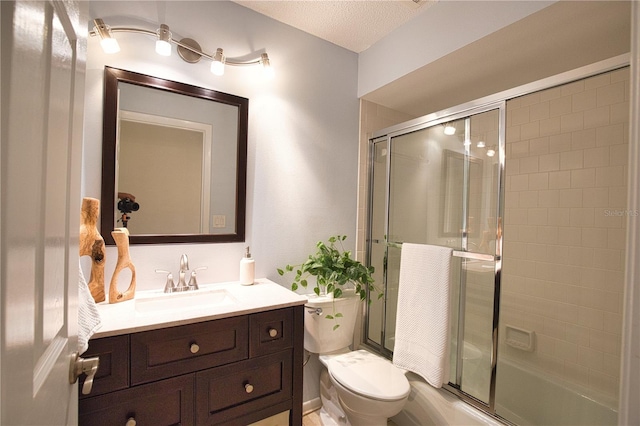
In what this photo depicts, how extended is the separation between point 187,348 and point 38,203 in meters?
0.90

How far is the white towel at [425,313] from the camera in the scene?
158cm

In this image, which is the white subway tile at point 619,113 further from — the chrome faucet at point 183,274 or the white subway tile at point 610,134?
the chrome faucet at point 183,274

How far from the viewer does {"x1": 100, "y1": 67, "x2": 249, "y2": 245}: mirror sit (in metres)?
1.39

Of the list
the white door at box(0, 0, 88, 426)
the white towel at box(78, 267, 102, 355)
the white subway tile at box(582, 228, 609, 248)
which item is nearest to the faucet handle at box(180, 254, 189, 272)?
the white towel at box(78, 267, 102, 355)

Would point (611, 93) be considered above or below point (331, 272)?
above

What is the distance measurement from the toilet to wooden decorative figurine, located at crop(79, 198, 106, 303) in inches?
40.0

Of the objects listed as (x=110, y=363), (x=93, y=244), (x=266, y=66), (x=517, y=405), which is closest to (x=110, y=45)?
(x=266, y=66)

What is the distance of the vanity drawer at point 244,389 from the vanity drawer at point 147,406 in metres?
0.05

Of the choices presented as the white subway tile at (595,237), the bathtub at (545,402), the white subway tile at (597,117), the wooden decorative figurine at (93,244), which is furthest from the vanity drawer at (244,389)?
the white subway tile at (597,117)

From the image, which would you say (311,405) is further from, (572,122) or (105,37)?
(572,122)

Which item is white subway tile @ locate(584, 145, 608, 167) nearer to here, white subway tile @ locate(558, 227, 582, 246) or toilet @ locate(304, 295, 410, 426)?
white subway tile @ locate(558, 227, 582, 246)

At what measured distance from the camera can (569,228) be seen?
1844 mm

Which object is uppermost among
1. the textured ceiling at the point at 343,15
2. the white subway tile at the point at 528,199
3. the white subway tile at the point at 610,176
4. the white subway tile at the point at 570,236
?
the textured ceiling at the point at 343,15

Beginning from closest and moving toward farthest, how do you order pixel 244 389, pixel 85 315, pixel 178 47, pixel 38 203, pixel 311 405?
pixel 38 203
pixel 85 315
pixel 244 389
pixel 178 47
pixel 311 405
